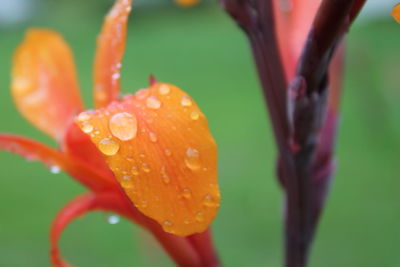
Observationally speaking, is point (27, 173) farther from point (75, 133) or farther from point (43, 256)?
point (75, 133)

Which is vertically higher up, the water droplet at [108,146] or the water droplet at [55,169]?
the water droplet at [108,146]

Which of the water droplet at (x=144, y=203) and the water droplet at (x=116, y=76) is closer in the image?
the water droplet at (x=144, y=203)

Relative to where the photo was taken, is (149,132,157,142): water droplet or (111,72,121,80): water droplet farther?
(111,72,121,80): water droplet

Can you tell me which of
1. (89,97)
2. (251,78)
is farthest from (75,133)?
(251,78)

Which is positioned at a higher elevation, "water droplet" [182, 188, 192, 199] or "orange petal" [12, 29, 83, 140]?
"water droplet" [182, 188, 192, 199]

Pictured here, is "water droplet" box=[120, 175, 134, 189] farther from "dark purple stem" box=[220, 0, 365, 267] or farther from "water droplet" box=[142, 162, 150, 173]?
"dark purple stem" box=[220, 0, 365, 267]

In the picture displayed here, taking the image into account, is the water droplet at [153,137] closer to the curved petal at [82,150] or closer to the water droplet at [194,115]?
the water droplet at [194,115]

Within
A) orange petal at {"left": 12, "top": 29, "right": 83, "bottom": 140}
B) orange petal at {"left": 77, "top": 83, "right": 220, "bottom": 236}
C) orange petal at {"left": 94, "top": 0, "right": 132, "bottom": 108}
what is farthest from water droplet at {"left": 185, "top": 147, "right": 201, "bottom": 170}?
orange petal at {"left": 12, "top": 29, "right": 83, "bottom": 140}

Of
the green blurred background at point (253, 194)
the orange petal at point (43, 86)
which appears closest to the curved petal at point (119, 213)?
the orange petal at point (43, 86)
